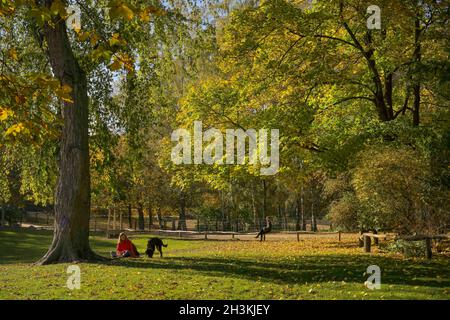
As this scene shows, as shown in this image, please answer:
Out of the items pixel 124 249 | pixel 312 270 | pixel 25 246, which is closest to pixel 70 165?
pixel 124 249

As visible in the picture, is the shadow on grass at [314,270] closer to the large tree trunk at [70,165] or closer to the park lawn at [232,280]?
the park lawn at [232,280]

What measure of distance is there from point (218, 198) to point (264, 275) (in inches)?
1616

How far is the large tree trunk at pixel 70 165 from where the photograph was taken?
1372cm

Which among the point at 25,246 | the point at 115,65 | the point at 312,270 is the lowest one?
the point at 25,246

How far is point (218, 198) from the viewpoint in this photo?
51.6m

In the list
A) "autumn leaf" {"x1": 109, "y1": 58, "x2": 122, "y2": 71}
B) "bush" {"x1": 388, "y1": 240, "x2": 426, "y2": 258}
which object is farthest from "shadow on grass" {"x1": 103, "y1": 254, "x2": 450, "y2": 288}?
"autumn leaf" {"x1": 109, "y1": 58, "x2": 122, "y2": 71}

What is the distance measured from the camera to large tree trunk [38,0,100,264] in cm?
1372

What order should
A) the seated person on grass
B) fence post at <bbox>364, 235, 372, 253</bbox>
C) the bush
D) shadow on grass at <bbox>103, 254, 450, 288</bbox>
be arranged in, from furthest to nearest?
fence post at <bbox>364, 235, 372, 253</bbox>
the seated person on grass
the bush
shadow on grass at <bbox>103, 254, 450, 288</bbox>

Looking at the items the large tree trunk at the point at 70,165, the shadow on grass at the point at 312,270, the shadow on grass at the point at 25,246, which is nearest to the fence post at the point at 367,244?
the shadow on grass at the point at 312,270

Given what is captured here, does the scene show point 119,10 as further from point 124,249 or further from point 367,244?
point 367,244

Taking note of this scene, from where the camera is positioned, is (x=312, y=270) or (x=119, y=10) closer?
(x=119, y=10)

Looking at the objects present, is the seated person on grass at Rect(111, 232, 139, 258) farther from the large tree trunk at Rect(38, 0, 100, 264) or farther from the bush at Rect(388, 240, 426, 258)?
the bush at Rect(388, 240, 426, 258)

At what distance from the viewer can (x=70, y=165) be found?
1383 centimetres
